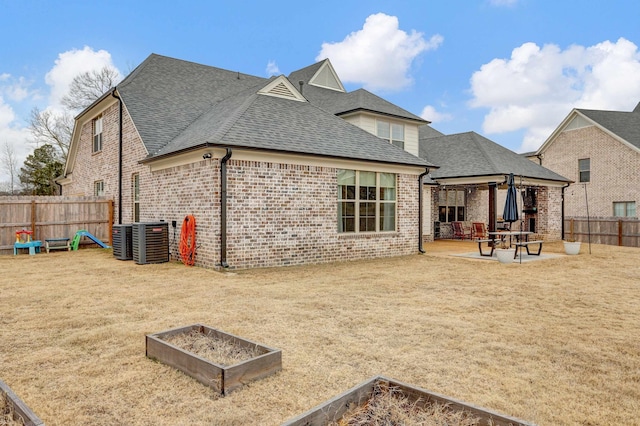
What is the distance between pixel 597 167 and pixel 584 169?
0.91 m

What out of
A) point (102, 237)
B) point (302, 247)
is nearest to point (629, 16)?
point (302, 247)

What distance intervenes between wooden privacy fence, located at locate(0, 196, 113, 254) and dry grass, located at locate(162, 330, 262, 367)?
497 inches

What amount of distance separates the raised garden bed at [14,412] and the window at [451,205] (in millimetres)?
20971

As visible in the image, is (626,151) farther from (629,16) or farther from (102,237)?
(102,237)

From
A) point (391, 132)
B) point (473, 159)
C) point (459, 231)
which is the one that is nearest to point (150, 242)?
point (391, 132)

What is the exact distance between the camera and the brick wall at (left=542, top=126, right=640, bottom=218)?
932 inches

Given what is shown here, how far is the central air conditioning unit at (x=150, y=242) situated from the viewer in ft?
37.1

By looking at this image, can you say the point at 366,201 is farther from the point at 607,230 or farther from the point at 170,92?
the point at 607,230

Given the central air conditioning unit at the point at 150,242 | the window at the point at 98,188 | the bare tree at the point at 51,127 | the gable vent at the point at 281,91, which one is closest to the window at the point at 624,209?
the gable vent at the point at 281,91

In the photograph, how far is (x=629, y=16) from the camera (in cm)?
1584

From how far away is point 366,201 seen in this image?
12.9m

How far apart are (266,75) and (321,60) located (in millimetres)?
2988

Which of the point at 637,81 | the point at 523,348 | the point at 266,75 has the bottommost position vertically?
the point at 523,348

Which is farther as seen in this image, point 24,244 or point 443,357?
point 24,244
